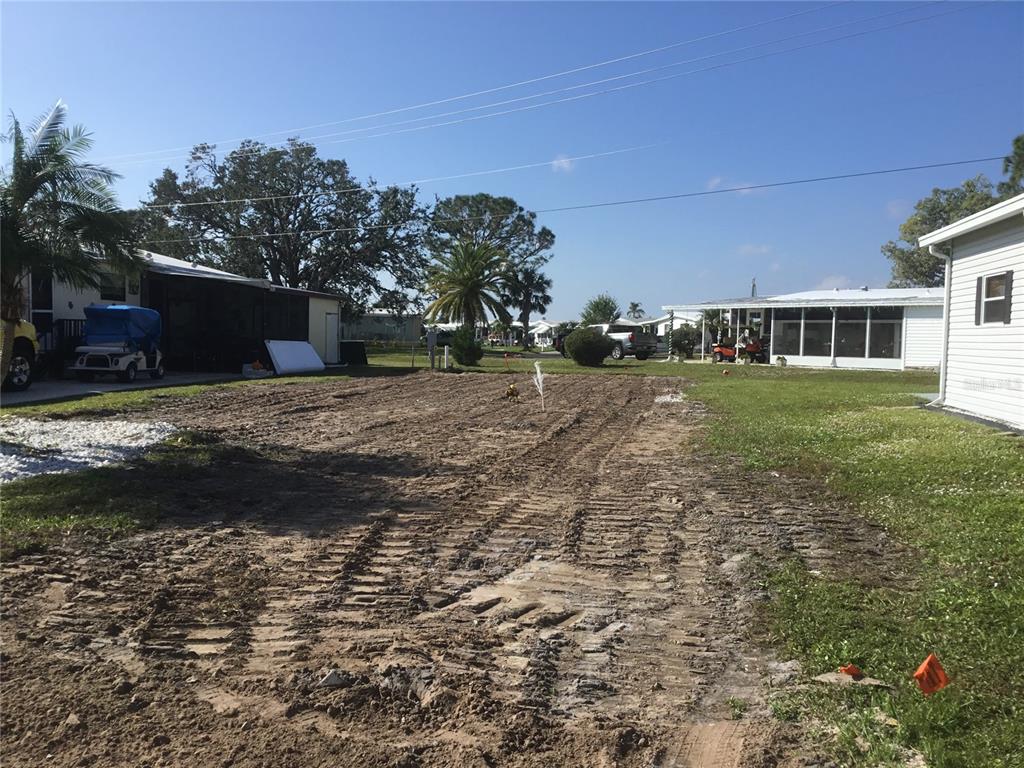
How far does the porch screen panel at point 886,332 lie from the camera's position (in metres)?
31.4

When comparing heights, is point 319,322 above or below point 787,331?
below

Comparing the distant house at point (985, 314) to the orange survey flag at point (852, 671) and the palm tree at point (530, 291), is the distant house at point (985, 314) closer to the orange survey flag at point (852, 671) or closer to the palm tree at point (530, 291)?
the orange survey flag at point (852, 671)

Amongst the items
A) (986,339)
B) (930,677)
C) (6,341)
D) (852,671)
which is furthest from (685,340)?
(930,677)

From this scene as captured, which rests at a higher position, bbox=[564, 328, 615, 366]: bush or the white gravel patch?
bbox=[564, 328, 615, 366]: bush

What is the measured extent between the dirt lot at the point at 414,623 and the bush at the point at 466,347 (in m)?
23.9

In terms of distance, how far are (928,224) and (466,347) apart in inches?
1703

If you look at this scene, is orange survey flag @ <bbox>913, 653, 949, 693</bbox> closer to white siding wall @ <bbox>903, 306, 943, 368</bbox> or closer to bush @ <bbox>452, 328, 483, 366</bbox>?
bush @ <bbox>452, 328, 483, 366</bbox>

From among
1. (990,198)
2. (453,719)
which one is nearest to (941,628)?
(453,719)

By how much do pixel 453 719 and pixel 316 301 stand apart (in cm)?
2742

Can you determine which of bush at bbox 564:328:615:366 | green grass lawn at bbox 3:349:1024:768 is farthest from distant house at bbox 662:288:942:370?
green grass lawn at bbox 3:349:1024:768

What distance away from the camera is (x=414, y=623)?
4.17 metres

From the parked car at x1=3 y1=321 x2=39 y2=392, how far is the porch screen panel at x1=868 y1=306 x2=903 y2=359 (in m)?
30.4

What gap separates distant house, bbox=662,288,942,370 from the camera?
30828 mm

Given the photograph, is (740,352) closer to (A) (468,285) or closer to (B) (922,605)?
(A) (468,285)
